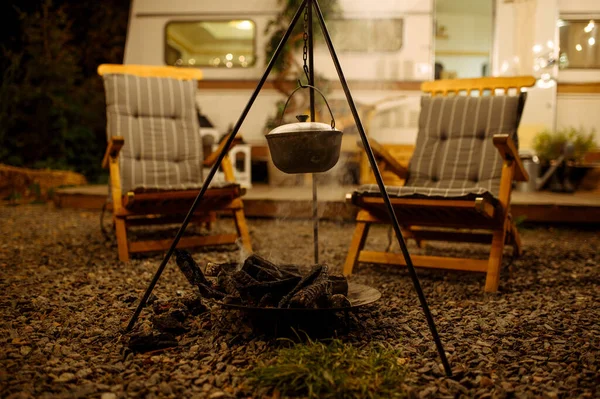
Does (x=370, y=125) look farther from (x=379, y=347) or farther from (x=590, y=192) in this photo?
(x=379, y=347)

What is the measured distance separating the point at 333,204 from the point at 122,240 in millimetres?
2226

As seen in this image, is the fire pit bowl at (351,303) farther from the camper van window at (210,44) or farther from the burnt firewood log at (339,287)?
the camper van window at (210,44)

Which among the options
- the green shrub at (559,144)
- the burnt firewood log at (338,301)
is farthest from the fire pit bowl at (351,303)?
the green shrub at (559,144)

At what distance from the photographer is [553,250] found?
3.83 metres

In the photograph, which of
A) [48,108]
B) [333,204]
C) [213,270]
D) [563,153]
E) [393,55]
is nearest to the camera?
[213,270]

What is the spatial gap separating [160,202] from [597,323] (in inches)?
97.6

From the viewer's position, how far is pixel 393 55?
6492mm

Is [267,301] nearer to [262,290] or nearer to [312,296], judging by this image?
[262,290]

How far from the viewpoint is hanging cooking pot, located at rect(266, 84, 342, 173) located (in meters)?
2.00

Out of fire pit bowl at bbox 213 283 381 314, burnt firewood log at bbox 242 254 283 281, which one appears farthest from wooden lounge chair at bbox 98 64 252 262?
fire pit bowl at bbox 213 283 381 314

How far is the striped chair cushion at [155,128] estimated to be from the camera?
12.5 ft

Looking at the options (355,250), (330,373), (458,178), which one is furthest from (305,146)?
(458,178)

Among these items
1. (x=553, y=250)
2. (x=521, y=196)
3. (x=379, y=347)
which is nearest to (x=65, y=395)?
(x=379, y=347)

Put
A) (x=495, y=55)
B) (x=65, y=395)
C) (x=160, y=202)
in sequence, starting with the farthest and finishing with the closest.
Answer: (x=495, y=55), (x=160, y=202), (x=65, y=395)
